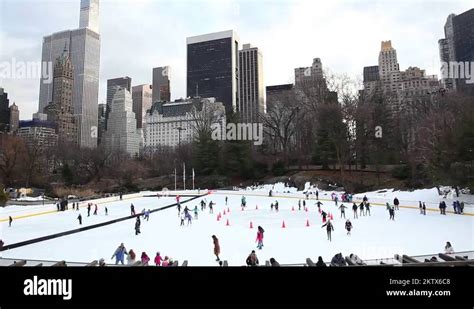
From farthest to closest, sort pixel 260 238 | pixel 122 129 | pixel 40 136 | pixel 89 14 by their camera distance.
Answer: pixel 122 129
pixel 40 136
pixel 260 238
pixel 89 14

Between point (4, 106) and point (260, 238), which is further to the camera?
point (260, 238)

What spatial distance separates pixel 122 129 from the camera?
80375 mm

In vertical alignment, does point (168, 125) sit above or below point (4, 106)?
above

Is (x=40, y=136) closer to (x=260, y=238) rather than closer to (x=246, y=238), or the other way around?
(x=246, y=238)

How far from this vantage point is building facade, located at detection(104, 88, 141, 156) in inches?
2564

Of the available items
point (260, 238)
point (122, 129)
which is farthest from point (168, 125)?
point (260, 238)

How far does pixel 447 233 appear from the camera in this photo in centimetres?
1360
